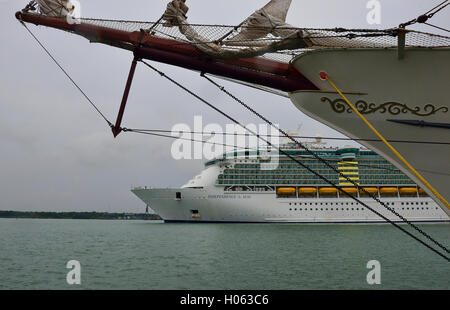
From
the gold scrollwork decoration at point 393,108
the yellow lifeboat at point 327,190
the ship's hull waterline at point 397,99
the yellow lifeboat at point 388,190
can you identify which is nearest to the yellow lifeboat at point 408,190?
the yellow lifeboat at point 388,190

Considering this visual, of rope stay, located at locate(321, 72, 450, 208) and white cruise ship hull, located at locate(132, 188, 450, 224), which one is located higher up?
rope stay, located at locate(321, 72, 450, 208)

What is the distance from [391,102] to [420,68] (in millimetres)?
614

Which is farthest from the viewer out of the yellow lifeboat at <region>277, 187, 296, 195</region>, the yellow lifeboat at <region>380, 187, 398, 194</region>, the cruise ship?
the yellow lifeboat at <region>380, 187, 398, 194</region>

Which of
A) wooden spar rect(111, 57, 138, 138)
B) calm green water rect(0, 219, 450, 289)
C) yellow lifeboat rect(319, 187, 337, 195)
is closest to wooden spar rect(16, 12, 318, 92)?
wooden spar rect(111, 57, 138, 138)

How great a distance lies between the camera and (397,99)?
527 centimetres

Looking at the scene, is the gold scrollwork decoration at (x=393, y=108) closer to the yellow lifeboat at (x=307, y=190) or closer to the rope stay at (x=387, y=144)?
the rope stay at (x=387, y=144)

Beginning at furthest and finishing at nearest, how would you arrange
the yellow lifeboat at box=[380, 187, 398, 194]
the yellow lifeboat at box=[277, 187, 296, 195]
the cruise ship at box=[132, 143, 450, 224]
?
the yellow lifeboat at box=[380, 187, 398, 194] < the yellow lifeboat at box=[277, 187, 296, 195] < the cruise ship at box=[132, 143, 450, 224]

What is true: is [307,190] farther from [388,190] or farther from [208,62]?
[208,62]

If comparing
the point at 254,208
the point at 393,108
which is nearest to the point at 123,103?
the point at 393,108

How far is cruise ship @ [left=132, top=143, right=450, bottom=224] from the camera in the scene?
4062cm

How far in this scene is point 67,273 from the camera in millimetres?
11273

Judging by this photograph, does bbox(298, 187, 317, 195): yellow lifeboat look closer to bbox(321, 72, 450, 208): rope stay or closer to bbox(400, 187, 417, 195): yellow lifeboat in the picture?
bbox(400, 187, 417, 195): yellow lifeboat
